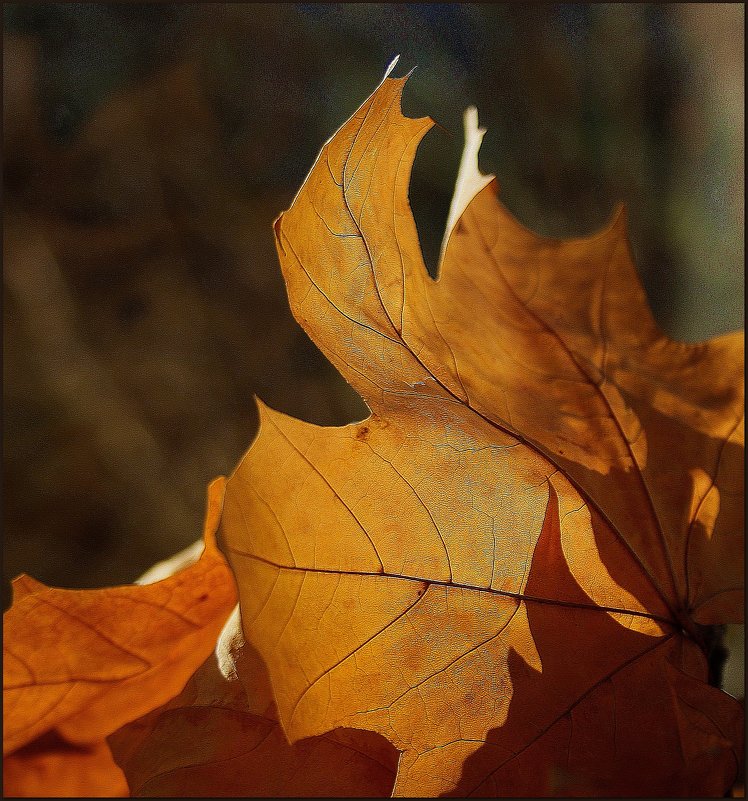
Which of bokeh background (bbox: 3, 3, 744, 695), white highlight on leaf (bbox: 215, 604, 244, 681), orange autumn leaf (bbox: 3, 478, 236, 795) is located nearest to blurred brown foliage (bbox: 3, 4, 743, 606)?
bokeh background (bbox: 3, 3, 744, 695)

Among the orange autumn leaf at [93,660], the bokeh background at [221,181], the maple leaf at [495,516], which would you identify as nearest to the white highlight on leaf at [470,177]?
the maple leaf at [495,516]

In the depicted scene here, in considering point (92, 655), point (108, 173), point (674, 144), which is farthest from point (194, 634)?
point (674, 144)

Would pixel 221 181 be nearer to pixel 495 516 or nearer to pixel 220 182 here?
pixel 220 182

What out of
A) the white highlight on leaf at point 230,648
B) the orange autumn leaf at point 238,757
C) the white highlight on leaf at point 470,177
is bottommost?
the orange autumn leaf at point 238,757

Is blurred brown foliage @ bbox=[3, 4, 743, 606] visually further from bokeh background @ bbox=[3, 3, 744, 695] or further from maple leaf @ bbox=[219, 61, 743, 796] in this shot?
maple leaf @ bbox=[219, 61, 743, 796]

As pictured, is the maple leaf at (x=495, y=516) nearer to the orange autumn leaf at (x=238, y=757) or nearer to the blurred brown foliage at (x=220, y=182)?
the orange autumn leaf at (x=238, y=757)

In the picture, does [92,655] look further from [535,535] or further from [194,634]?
[535,535]
